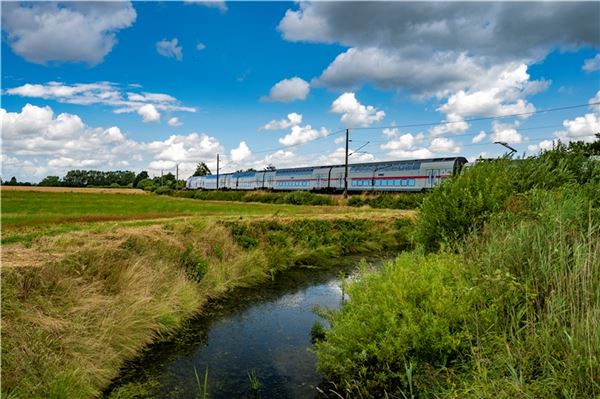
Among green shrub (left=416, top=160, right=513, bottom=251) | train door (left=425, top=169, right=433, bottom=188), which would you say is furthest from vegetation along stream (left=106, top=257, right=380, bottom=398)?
train door (left=425, top=169, right=433, bottom=188)

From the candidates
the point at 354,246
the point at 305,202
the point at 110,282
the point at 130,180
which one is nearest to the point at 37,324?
the point at 110,282

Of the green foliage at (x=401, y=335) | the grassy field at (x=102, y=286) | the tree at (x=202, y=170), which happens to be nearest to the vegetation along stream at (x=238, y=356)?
the grassy field at (x=102, y=286)

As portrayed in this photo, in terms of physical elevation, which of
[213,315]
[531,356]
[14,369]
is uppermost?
[531,356]

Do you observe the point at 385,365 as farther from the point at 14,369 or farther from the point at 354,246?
the point at 354,246

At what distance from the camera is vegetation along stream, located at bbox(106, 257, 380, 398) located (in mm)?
6859

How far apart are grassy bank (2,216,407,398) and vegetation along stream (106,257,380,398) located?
0.46 metres

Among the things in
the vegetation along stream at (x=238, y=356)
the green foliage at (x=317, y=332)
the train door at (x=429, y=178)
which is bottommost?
the vegetation along stream at (x=238, y=356)

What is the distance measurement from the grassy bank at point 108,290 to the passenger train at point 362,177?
16.5 meters

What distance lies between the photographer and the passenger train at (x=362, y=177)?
36.4m

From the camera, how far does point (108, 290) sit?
9031mm

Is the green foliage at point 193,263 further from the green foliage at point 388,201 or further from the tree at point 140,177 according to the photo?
the tree at point 140,177

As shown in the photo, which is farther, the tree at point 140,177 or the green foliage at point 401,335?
the tree at point 140,177

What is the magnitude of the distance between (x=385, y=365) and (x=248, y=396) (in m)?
2.32

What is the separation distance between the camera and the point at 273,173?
58.0 m
